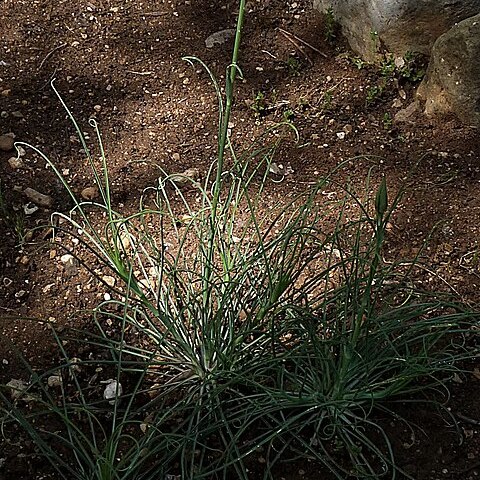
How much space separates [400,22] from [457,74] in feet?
0.91

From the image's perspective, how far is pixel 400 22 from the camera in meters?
2.53

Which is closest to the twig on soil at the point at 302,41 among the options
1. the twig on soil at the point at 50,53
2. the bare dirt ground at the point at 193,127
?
the bare dirt ground at the point at 193,127

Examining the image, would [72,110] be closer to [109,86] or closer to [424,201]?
[109,86]

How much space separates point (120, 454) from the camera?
5.61 ft

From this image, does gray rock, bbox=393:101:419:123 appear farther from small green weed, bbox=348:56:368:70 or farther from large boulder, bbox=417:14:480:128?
small green weed, bbox=348:56:368:70

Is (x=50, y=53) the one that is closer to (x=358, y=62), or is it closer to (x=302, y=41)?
(x=302, y=41)

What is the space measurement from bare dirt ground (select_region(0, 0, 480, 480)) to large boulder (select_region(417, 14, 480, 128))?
0.15 ft

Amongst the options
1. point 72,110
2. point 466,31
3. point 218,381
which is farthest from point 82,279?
point 466,31

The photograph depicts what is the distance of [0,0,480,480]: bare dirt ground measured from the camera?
6.61 feet

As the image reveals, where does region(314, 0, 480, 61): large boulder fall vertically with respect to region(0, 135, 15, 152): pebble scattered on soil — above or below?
above

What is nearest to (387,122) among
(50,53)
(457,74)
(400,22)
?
(457,74)

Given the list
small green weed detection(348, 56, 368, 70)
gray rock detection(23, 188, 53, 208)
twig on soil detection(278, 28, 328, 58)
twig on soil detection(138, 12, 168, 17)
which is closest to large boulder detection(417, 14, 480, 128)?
small green weed detection(348, 56, 368, 70)

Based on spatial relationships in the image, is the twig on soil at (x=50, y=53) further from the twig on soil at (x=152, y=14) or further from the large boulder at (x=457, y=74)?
the large boulder at (x=457, y=74)

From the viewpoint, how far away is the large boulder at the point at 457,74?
234 cm
